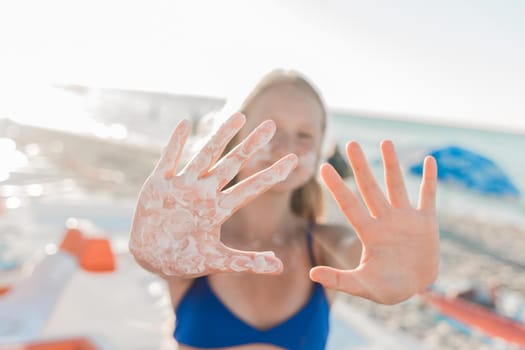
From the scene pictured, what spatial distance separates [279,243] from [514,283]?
5552 millimetres

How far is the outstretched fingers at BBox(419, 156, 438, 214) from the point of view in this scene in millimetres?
698

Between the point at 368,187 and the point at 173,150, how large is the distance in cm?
31

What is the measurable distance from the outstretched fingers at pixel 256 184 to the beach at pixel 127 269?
14.4 inches

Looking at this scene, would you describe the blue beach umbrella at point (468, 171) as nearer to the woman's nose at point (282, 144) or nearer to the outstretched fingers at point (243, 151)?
the woman's nose at point (282, 144)

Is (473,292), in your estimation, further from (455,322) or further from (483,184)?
(483,184)

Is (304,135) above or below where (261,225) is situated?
above

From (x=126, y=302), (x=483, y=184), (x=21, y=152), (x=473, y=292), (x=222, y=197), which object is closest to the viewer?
(x=222, y=197)

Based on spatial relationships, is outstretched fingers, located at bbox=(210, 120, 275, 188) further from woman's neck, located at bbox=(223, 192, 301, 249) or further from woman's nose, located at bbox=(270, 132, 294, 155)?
woman's neck, located at bbox=(223, 192, 301, 249)

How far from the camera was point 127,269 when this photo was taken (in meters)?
3.36

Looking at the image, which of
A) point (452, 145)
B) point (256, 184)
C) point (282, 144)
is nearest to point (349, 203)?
point (256, 184)

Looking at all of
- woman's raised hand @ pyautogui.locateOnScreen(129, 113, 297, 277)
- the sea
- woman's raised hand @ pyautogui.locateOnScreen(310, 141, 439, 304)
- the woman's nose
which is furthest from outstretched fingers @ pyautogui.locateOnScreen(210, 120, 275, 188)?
the sea

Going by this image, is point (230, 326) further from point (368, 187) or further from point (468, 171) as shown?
point (468, 171)

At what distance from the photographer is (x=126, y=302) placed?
9.45 feet

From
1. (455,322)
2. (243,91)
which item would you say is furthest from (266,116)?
(455,322)
